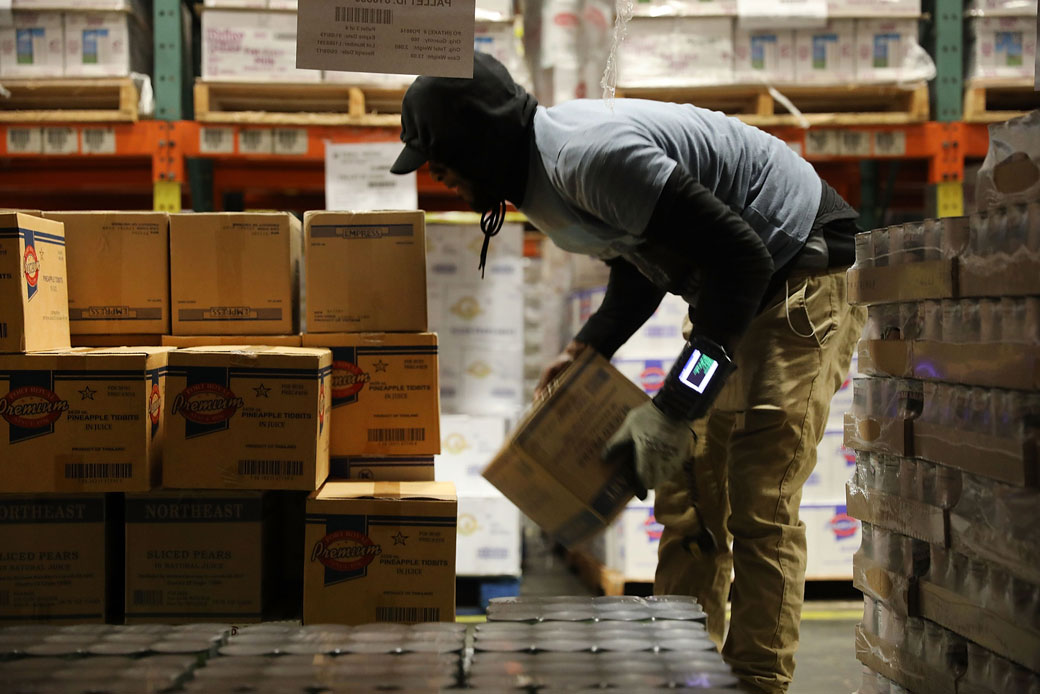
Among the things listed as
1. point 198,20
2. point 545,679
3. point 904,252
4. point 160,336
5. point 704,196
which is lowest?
point 545,679

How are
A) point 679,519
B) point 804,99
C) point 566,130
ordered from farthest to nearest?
point 804,99, point 679,519, point 566,130

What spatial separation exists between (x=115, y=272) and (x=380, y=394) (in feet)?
2.89

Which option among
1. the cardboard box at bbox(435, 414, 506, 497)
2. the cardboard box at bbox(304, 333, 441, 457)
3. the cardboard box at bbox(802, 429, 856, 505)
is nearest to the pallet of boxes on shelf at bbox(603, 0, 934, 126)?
the cardboard box at bbox(802, 429, 856, 505)

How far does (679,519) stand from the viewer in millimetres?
2562

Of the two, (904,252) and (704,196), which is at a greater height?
(704,196)

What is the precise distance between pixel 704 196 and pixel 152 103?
2952 mm

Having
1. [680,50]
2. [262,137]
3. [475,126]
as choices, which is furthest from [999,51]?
[262,137]

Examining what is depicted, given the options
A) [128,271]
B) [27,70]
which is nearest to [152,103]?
[27,70]

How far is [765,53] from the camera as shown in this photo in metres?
3.89

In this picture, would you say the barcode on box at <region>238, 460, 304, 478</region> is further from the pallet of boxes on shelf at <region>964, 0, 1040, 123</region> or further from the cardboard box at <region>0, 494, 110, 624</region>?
the pallet of boxes on shelf at <region>964, 0, 1040, 123</region>

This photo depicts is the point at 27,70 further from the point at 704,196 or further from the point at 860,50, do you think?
the point at 860,50

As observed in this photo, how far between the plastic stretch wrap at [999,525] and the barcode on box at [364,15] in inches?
54.1

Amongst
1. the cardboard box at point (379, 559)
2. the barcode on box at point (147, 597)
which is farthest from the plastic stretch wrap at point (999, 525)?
the barcode on box at point (147, 597)

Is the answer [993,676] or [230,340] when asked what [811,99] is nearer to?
[230,340]
